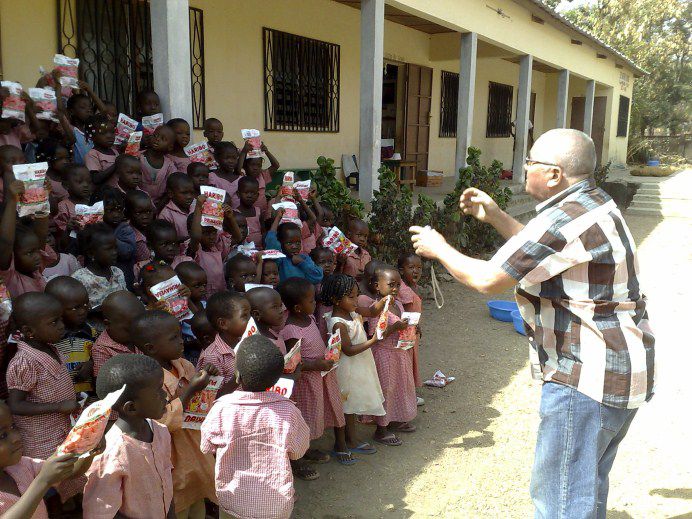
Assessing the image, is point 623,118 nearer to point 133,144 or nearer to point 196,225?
point 133,144

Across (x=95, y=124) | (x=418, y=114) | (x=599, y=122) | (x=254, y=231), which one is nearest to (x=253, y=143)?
(x=254, y=231)

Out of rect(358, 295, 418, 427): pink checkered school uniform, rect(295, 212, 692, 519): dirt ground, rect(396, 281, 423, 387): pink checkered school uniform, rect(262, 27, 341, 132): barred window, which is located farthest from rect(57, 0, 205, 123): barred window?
rect(295, 212, 692, 519): dirt ground

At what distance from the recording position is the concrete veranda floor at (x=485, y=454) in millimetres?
3254

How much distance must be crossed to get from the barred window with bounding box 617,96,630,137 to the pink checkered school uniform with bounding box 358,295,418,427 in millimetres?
19880

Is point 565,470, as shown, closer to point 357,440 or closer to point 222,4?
point 357,440

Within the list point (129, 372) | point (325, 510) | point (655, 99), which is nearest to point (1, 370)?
point (129, 372)

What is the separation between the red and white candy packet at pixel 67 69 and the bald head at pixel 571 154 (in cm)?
341

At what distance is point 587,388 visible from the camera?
2189 millimetres

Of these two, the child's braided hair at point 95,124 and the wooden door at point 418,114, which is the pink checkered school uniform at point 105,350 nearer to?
the child's braided hair at point 95,124

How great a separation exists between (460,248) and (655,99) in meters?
25.4

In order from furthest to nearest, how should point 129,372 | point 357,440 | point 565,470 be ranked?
point 357,440, point 565,470, point 129,372

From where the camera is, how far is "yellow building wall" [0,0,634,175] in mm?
5570

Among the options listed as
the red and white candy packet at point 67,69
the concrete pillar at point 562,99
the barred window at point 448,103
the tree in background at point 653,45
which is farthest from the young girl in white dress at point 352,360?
the tree in background at point 653,45

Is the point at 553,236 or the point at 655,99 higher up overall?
the point at 655,99
